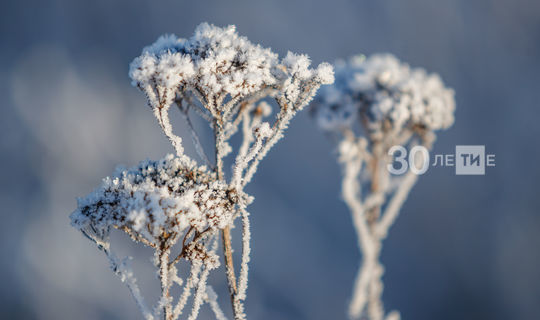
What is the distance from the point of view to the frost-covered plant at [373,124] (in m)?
2.54

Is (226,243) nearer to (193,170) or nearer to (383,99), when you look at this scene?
(193,170)

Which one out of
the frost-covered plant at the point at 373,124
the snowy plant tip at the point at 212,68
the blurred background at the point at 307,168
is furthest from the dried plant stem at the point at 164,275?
the blurred background at the point at 307,168

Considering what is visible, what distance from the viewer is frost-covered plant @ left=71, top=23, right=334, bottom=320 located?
1.69m

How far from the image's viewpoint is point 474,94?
209 inches

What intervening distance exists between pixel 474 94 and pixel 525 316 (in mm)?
3081

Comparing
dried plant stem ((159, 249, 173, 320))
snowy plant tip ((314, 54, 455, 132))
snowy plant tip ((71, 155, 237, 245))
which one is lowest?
dried plant stem ((159, 249, 173, 320))

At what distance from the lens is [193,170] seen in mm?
1897

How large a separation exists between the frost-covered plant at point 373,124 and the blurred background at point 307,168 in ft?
8.32

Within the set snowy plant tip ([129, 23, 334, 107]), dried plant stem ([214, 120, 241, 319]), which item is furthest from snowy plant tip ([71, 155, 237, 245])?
snowy plant tip ([129, 23, 334, 107])

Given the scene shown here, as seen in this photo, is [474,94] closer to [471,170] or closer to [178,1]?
[471,170]

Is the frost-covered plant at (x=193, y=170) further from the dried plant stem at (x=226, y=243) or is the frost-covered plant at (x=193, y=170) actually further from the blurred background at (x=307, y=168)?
the blurred background at (x=307, y=168)

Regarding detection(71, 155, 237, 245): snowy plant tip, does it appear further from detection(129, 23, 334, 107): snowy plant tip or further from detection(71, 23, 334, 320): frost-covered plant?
detection(129, 23, 334, 107): snowy plant tip

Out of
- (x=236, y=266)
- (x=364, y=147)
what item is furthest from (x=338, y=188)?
(x=364, y=147)

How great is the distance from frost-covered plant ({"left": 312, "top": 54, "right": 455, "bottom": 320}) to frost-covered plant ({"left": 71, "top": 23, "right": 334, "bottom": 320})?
2.41 ft
